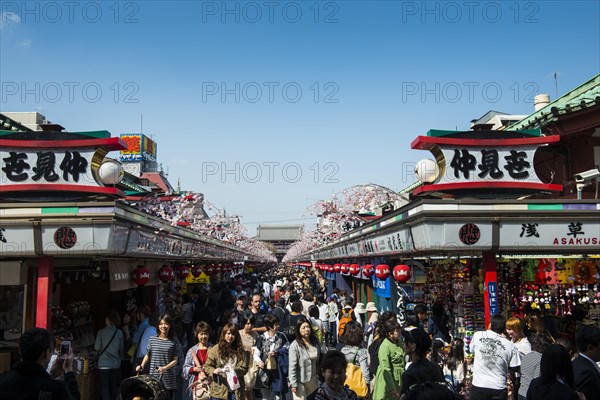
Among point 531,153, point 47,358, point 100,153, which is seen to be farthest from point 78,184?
point 531,153

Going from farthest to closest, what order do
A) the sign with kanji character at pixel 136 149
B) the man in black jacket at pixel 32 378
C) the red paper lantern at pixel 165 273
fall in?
the sign with kanji character at pixel 136 149, the red paper lantern at pixel 165 273, the man in black jacket at pixel 32 378

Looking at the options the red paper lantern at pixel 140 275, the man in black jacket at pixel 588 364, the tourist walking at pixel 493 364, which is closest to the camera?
the man in black jacket at pixel 588 364

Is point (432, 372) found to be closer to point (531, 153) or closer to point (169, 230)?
point (531, 153)

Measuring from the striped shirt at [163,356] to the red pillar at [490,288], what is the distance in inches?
213

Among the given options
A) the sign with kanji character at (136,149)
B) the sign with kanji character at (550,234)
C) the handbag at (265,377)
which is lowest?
the handbag at (265,377)

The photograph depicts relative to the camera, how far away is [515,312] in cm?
1380

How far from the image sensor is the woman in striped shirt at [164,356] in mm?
8406

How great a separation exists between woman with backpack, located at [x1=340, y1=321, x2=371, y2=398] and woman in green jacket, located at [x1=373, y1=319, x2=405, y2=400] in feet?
0.64

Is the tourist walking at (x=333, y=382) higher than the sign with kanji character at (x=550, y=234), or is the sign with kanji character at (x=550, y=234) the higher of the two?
the sign with kanji character at (x=550, y=234)

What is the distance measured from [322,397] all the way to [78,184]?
21.2ft

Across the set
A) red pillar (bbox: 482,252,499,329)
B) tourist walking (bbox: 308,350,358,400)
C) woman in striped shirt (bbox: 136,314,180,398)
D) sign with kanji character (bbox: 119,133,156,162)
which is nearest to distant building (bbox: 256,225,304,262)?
sign with kanji character (bbox: 119,133,156,162)

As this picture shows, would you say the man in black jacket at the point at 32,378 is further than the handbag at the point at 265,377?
No

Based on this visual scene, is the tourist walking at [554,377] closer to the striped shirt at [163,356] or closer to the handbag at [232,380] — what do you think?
the handbag at [232,380]

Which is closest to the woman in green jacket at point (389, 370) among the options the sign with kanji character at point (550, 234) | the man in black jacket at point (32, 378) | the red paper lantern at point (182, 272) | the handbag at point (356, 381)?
the handbag at point (356, 381)
